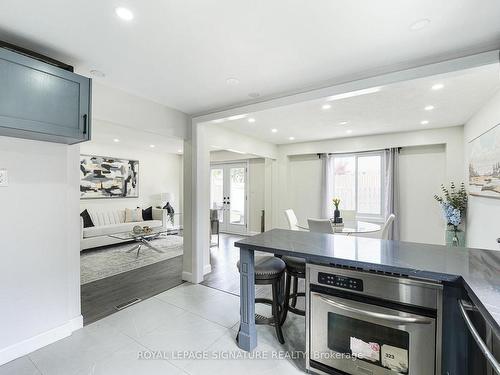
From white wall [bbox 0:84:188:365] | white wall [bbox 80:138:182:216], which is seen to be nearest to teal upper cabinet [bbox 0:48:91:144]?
white wall [bbox 0:84:188:365]

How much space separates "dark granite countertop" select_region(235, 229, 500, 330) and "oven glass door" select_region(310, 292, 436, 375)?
0.28 metres

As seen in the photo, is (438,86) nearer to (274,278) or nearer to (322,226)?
(322,226)

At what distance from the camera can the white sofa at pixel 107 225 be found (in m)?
5.14

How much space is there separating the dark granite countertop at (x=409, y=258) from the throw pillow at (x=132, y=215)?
5.37 meters

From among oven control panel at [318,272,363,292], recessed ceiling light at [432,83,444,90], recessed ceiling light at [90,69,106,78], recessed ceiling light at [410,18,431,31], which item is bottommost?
oven control panel at [318,272,363,292]

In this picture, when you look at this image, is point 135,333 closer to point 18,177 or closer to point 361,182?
point 18,177

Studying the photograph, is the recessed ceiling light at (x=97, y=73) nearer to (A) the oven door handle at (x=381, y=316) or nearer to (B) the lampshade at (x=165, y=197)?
(A) the oven door handle at (x=381, y=316)

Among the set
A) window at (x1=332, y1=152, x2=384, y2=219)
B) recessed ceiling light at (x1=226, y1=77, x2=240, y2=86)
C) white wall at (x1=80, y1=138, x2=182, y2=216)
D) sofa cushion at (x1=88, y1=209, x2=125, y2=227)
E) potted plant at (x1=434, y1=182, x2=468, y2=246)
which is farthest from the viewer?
white wall at (x1=80, y1=138, x2=182, y2=216)

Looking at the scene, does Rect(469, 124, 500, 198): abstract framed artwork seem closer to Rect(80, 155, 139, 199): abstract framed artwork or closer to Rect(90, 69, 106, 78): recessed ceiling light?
Answer: Rect(90, 69, 106, 78): recessed ceiling light

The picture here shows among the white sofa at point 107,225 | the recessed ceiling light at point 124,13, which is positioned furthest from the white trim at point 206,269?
the recessed ceiling light at point 124,13

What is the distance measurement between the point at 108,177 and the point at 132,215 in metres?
1.19

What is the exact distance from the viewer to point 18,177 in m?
2.01

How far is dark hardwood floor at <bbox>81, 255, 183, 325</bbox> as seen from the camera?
2.76 metres

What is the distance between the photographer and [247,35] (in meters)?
1.81
